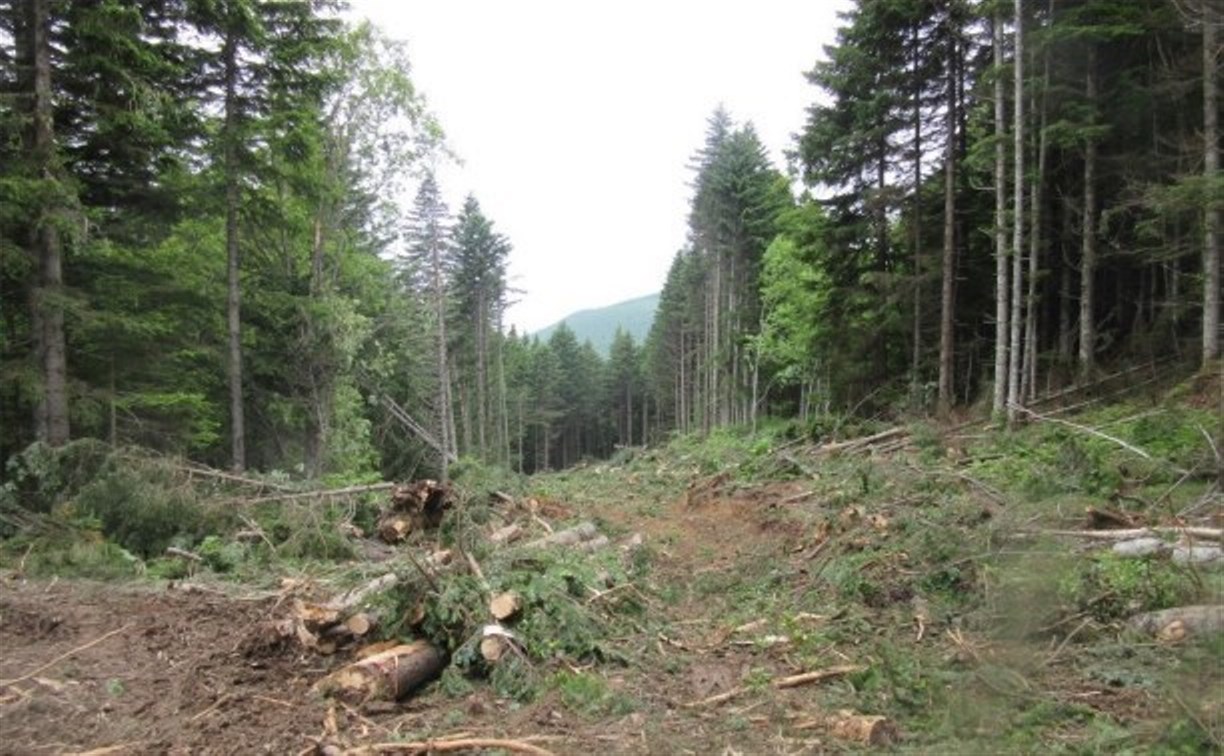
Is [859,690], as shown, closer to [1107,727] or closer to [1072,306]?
[1107,727]

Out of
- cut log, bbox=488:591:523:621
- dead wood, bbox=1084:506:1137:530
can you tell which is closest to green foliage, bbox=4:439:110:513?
cut log, bbox=488:591:523:621

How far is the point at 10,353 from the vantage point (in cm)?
1209

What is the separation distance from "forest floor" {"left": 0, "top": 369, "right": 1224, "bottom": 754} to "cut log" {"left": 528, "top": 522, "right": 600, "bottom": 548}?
141cm

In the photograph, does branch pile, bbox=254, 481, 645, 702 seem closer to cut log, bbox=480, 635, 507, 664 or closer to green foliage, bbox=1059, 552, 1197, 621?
cut log, bbox=480, 635, 507, 664

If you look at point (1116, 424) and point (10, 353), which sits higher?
point (10, 353)

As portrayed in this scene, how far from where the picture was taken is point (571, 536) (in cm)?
1066

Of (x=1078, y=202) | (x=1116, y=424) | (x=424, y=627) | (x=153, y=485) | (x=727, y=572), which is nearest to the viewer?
(x=424, y=627)

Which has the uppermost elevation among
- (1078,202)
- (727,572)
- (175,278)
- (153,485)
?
(1078,202)

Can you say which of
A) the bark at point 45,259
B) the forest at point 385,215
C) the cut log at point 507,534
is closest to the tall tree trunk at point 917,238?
the forest at point 385,215

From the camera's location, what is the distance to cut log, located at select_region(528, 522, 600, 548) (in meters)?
10.0

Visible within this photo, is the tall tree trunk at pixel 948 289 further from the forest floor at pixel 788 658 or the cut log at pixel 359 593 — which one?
the cut log at pixel 359 593

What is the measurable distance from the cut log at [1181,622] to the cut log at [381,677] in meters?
5.09

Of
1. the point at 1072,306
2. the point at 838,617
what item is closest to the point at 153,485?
the point at 838,617

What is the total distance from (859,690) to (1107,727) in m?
1.45
